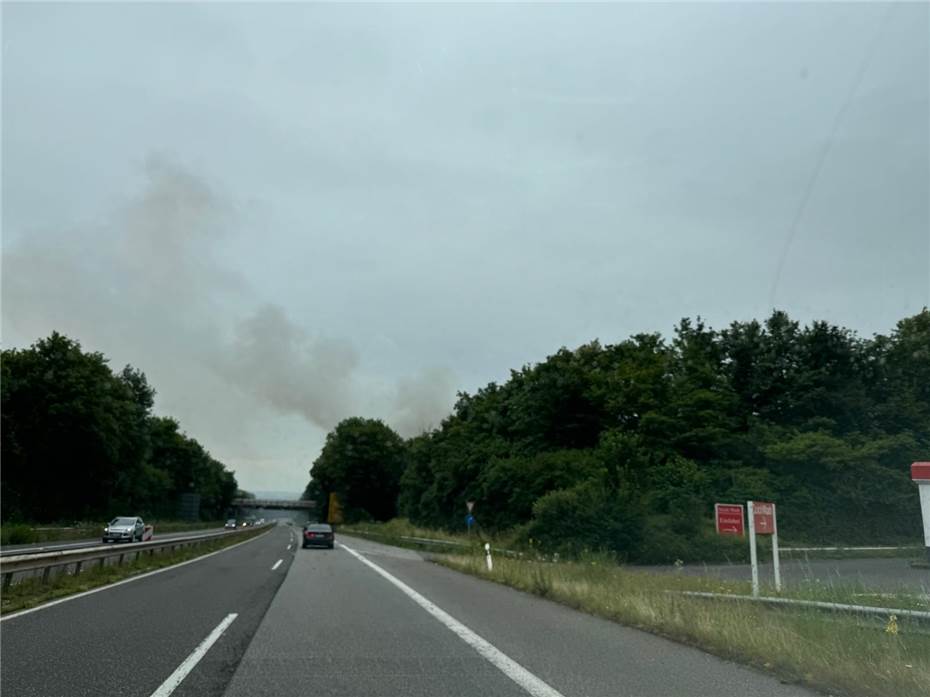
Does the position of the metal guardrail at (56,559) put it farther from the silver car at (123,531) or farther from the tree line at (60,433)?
the tree line at (60,433)

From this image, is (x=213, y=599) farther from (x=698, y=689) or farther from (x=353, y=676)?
(x=698, y=689)

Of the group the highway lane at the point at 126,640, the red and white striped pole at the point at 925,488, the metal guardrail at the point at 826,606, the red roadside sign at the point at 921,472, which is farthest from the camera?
the metal guardrail at the point at 826,606

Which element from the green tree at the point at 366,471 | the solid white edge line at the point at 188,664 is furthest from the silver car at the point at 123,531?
the green tree at the point at 366,471

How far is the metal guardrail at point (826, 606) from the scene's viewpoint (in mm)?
8469

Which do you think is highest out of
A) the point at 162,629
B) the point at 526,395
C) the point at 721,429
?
the point at 526,395

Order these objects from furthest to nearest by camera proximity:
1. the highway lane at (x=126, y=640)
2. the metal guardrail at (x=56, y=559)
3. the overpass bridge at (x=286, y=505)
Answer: the overpass bridge at (x=286, y=505), the metal guardrail at (x=56, y=559), the highway lane at (x=126, y=640)

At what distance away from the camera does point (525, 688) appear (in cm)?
708

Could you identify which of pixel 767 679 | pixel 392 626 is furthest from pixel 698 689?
pixel 392 626

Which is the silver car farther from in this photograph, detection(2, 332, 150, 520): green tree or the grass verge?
the grass verge

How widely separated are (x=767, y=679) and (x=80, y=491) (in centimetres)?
7981

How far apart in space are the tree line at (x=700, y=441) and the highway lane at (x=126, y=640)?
2080 centimetres

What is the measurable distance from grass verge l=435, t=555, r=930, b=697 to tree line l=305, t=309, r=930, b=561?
1961 centimetres

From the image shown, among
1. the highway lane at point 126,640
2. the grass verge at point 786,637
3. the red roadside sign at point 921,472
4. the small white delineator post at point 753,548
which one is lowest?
the highway lane at point 126,640

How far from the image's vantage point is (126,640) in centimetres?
977
